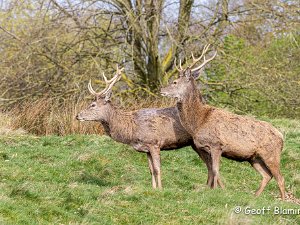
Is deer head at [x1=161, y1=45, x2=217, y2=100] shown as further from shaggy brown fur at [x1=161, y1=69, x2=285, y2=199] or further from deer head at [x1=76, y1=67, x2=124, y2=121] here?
deer head at [x1=76, y1=67, x2=124, y2=121]

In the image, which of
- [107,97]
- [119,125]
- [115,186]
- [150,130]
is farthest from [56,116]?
[115,186]

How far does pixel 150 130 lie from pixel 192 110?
2.75ft

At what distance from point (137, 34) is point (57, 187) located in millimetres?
11429

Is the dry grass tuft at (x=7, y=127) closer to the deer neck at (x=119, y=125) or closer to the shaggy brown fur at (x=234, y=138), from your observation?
the deer neck at (x=119, y=125)

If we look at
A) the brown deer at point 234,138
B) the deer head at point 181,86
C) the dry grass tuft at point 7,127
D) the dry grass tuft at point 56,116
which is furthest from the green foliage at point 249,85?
the brown deer at point 234,138

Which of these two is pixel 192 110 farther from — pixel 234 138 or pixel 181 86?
pixel 234 138

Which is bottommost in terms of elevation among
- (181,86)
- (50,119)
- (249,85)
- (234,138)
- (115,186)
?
(50,119)

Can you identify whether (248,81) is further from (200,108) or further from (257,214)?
(257,214)

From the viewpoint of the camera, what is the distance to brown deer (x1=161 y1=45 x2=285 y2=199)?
11234 mm

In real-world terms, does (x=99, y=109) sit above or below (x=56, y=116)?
above

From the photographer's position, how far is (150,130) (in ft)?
38.8

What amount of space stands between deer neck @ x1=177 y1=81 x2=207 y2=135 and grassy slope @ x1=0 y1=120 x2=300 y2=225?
3.73 ft

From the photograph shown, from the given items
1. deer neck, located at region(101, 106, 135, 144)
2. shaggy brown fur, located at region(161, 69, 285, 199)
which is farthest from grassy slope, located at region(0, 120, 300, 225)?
deer neck, located at region(101, 106, 135, 144)

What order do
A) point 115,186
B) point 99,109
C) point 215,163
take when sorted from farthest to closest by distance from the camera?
point 99,109 < point 215,163 < point 115,186
